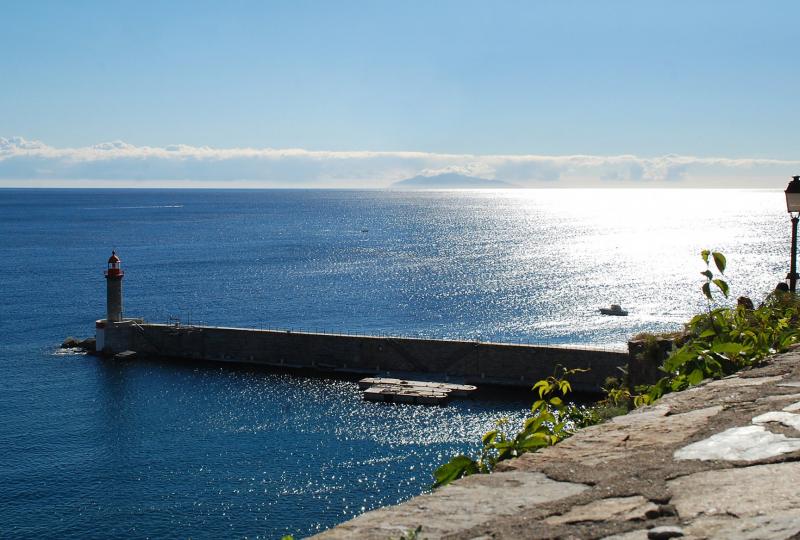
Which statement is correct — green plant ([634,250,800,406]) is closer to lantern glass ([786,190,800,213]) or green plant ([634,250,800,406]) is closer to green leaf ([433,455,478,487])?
green leaf ([433,455,478,487])

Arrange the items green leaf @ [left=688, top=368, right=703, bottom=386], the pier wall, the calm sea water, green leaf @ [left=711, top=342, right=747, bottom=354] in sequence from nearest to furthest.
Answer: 1. green leaf @ [left=688, top=368, right=703, bottom=386]
2. green leaf @ [left=711, top=342, right=747, bottom=354]
3. the calm sea water
4. the pier wall

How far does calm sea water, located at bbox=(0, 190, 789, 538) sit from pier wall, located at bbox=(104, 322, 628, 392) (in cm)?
234

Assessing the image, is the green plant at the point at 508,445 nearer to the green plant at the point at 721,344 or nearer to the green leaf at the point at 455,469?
the green leaf at the point at 455,469

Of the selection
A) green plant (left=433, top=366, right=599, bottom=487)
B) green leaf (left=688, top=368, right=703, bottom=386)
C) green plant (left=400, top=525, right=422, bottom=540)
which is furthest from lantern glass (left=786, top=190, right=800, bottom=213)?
green plant (left=400, top=525, right=422, bottom=540)

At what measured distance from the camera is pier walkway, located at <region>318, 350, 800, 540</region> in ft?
10.7

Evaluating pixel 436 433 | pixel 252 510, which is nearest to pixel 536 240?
pixel 436 433

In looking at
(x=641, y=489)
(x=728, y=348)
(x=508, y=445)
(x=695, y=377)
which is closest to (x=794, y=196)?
(x=728, y=348)

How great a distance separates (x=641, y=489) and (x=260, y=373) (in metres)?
55.7

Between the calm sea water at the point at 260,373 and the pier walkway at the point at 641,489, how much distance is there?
27.8 m

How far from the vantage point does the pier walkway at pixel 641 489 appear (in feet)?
10.7

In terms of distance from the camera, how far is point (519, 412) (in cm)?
4722

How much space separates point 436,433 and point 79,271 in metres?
83.9

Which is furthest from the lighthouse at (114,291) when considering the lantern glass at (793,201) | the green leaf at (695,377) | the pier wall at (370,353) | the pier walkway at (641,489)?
the pier walkway at (641,489)

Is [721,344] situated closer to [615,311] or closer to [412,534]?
[412,534]
